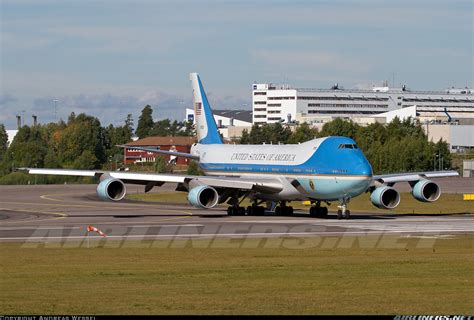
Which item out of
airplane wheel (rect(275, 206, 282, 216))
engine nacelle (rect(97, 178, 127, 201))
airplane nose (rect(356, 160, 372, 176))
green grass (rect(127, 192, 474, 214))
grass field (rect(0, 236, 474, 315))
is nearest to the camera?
grass field (rect(0, 236, 474, 315))

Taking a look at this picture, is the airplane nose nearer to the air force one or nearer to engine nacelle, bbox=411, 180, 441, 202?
the air force one

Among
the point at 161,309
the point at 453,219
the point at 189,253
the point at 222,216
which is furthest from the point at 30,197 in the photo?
the point at 161,309

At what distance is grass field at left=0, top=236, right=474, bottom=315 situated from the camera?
955 inches

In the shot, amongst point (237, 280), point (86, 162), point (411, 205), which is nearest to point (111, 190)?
point (411, 205)

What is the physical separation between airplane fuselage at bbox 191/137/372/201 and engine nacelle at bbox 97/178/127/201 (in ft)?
30.0

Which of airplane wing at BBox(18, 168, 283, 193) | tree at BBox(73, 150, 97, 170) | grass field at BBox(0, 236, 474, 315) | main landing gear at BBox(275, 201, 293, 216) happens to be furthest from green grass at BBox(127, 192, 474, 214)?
tree at BBox(73, 150, 97, 170)

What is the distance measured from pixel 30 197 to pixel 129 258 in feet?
196

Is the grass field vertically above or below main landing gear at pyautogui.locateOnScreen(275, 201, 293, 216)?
above

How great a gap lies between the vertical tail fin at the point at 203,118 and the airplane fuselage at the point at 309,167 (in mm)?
5073

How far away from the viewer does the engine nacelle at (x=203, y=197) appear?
2363 inches

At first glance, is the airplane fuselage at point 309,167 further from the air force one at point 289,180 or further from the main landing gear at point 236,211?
the main landing gear at point 236,211

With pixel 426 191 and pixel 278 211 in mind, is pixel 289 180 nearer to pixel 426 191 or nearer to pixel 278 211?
pixel 278 211

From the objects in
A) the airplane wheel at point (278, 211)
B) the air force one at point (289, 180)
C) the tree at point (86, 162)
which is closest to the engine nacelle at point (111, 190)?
the air force one at point (289, 180)

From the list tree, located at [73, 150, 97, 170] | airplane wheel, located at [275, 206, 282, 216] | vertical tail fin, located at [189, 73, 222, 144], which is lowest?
tree, located at [73, 150, 97, 170]
